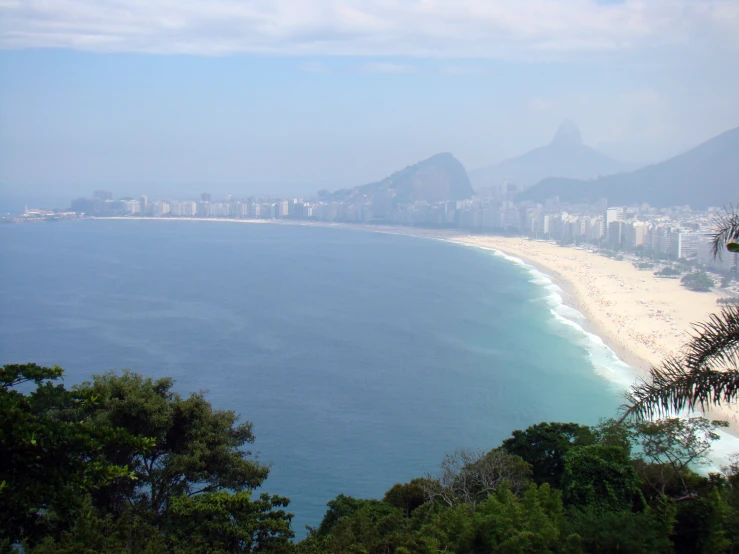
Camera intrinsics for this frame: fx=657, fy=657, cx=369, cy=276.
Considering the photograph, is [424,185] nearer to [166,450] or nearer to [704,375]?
[166,450]

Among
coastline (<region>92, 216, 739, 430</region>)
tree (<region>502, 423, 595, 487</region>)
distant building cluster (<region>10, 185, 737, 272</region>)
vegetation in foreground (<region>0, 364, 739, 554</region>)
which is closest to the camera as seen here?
vegetation in foreground (<region>0, 364, 739, 554</region>)

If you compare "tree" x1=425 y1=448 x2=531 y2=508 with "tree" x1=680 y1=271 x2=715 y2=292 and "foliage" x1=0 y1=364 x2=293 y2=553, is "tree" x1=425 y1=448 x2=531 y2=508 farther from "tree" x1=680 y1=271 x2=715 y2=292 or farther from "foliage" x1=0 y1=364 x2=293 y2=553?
"tree" x1=680 y1=271 x2=715 y2=292

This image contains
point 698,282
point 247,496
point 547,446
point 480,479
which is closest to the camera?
point 247,496

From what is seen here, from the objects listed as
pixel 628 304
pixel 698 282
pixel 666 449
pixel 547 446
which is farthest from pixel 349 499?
pixel 698 282

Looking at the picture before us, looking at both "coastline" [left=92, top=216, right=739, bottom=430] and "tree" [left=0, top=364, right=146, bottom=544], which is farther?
"coastline" [left=92, top=216, right=739, bottom=430]

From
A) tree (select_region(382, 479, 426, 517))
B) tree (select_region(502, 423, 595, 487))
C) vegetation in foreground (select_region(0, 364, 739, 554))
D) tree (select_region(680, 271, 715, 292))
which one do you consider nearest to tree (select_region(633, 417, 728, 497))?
vegetation in foreground (select_region(0, 364, 739, 554))

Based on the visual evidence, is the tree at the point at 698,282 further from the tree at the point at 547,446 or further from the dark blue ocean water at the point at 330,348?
the tree at the point at 547,446
